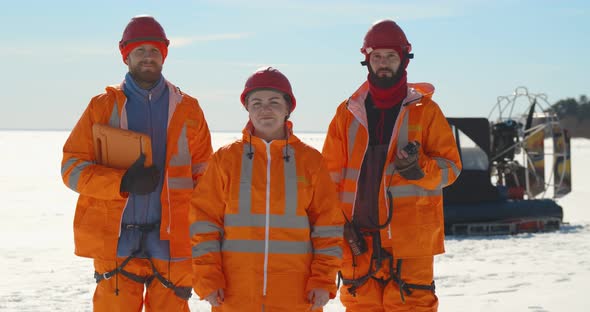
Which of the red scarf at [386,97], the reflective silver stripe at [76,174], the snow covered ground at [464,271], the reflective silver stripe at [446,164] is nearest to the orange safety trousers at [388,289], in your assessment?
the reflective silver stripe at [446,164]

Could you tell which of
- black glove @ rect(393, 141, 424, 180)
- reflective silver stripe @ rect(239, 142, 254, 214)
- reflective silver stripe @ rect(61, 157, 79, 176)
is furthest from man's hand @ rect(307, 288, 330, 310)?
reflective silver stripe @ rect(61, 157, 79, 176)

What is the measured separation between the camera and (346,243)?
3506 mm

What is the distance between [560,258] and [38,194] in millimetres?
13478

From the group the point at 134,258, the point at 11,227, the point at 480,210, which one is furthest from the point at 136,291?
the point at 11,227

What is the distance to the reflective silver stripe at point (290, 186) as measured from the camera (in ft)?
9.64

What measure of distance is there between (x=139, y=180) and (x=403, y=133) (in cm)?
120

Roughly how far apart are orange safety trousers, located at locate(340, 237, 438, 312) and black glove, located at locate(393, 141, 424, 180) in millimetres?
383

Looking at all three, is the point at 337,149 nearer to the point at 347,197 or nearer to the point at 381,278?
the point at 347,197

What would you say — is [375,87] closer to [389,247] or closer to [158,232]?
[389,247]

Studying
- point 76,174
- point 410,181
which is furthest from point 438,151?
point 76,174

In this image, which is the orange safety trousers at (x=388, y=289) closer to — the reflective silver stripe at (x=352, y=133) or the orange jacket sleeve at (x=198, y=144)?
the reflective silver stripe at (x=352, y=133)

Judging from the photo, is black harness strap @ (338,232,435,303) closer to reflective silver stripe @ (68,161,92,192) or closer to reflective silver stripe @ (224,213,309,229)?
reflective silver stripe @ (224,213,309,229)

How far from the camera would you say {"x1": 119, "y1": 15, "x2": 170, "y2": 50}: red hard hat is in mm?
3361

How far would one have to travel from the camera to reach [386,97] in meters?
3.55
